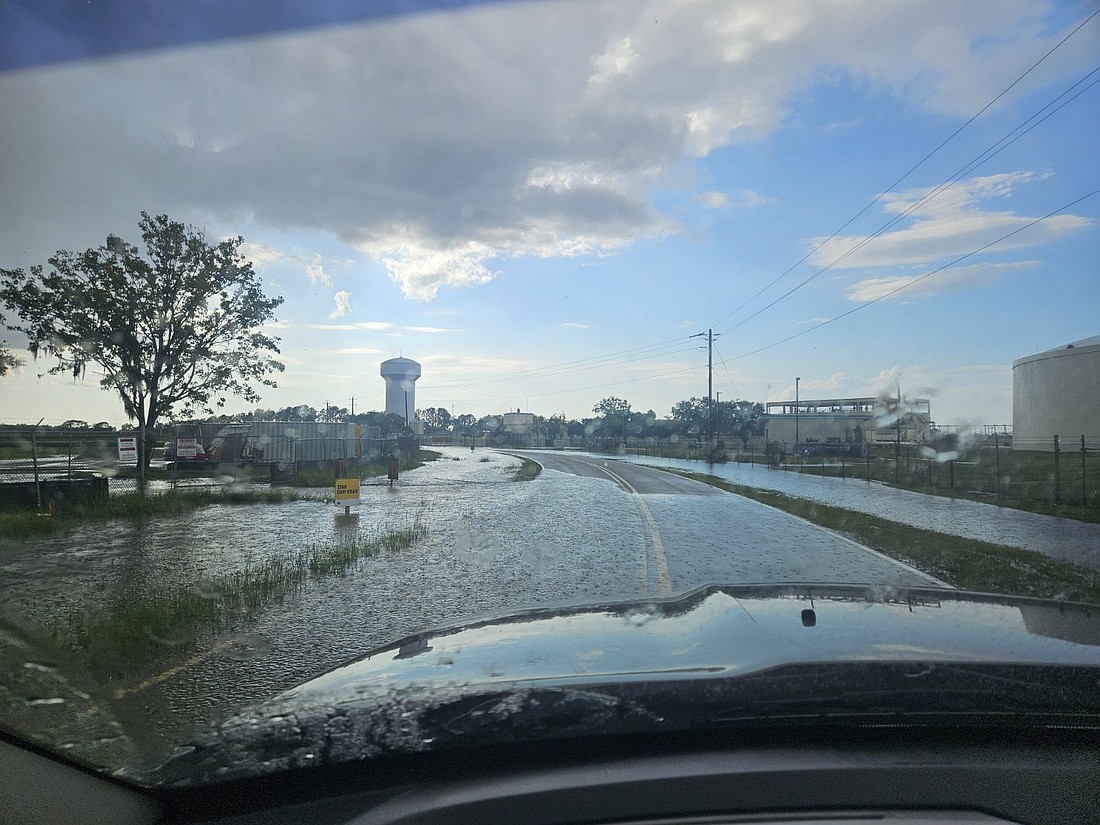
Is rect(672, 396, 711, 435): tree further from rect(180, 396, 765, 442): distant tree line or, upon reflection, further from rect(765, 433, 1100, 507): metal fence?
rect(765, 433, 1100, 507): metal fence

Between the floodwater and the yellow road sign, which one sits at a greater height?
the yellow road sign

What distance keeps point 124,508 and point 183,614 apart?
11502mm

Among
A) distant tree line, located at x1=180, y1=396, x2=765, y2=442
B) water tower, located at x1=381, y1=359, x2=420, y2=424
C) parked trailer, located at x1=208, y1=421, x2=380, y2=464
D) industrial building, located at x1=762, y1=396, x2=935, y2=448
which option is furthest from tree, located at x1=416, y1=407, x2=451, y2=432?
parked trailer, located at x1=208, y1=421, x2=380, y2=464

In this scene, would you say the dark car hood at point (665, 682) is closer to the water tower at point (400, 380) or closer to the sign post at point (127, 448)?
the sign post at point (127, 448)

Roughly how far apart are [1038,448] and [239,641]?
5423cm

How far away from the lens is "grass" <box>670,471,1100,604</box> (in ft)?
28.4

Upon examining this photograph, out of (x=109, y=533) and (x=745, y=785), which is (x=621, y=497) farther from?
(x=745, y=785)

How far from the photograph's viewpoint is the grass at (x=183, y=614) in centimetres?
599

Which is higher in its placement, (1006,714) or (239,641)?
(1006,714)

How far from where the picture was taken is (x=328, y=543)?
500 inches

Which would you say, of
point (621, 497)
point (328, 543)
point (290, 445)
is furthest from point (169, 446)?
point (328, 543)

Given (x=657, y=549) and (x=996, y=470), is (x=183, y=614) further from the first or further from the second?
(x=996, y=470)

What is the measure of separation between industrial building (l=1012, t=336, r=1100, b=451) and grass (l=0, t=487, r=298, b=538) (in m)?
44.3

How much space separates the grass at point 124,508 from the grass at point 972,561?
13.8 m
